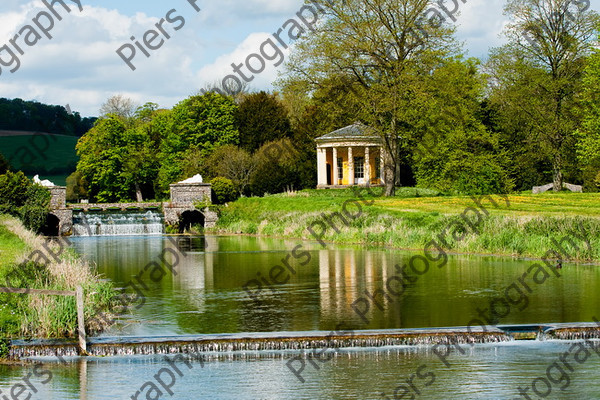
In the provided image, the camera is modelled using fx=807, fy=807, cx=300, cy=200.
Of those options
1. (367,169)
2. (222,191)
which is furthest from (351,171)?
(222,191)

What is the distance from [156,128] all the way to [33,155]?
30.0 meters

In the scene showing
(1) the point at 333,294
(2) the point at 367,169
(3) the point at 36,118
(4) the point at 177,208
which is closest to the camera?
(1) the point at 333,294

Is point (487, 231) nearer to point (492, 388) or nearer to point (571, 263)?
point (571, 263)

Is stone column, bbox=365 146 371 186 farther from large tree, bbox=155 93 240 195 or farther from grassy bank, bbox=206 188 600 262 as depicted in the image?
large tree, bbox=155 93 240 195

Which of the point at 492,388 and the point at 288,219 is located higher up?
the point at 288,219

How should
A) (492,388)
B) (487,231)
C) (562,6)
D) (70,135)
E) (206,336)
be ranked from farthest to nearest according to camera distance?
(70,135), (562,6), (487,231), (206,336), (492,388)

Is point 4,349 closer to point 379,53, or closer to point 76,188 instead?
point 379,53

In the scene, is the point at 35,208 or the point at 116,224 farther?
the point at 116,224

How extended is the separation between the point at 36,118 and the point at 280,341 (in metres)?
100.0

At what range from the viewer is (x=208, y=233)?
51.5m

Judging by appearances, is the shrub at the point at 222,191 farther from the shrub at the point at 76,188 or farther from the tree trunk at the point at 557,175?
the shrub at the point at 76,188

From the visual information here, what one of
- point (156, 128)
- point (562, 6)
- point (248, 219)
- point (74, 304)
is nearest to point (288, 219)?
point (248, 219)

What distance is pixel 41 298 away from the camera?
18750 millimetres

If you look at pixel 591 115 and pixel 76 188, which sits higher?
pixel 591 115
